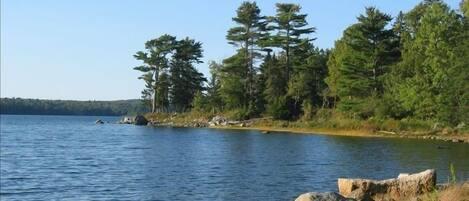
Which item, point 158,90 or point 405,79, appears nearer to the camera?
point 405,79

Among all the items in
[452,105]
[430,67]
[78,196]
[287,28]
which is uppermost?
[287,28]

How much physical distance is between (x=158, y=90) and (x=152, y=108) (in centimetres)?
613

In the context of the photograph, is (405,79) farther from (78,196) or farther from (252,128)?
(78,196)

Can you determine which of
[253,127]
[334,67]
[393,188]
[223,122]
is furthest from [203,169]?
[223,122]

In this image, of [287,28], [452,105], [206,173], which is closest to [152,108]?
[287,28]

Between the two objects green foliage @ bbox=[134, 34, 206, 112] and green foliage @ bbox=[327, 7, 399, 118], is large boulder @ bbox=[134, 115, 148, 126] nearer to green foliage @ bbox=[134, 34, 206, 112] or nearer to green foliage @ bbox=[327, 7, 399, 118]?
green foliage @ bbox=[134, 34, 206, 112]

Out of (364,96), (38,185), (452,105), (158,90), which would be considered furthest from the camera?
(158,90)

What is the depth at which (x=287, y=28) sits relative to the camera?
86.8m

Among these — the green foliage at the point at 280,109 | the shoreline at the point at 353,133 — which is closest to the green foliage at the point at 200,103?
the shoreline at the point at 353,133

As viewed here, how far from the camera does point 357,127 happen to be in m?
64.1

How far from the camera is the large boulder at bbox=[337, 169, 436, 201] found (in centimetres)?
1569

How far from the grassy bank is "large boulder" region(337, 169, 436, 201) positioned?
122 ft

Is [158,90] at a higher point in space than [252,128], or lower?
higher

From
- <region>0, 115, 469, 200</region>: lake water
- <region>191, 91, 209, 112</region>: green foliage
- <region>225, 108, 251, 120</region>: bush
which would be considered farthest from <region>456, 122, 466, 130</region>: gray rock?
<region>191, 91, 209, 112</region>: green foliage
